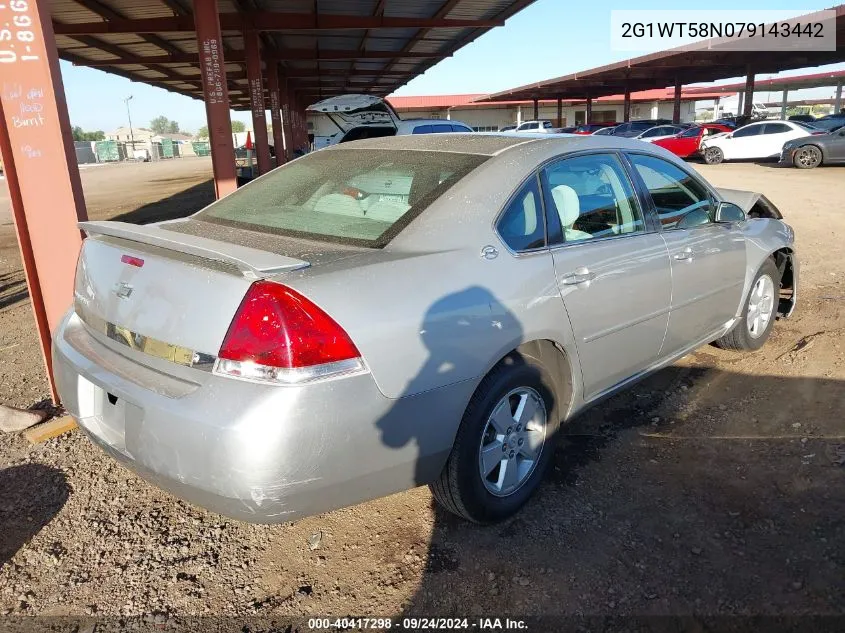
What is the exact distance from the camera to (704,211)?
3928 mm

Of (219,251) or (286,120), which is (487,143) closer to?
(219,251)

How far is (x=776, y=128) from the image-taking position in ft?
72.1

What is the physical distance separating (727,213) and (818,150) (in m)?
18.6

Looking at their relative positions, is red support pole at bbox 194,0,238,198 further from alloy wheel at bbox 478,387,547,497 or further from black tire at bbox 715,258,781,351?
alloy wheel at bbox 478,387,547,497

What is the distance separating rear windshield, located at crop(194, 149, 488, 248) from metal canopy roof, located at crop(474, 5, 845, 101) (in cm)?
2274

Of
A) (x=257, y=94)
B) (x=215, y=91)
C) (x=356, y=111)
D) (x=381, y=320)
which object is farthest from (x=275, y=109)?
(x=381, y=320)

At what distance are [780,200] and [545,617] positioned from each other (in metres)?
12.3

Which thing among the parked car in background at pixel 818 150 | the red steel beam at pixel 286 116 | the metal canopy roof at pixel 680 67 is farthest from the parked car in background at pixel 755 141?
the red steel beam at pixel 286 116

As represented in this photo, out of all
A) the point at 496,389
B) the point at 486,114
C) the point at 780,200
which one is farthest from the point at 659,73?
the point at 496,389

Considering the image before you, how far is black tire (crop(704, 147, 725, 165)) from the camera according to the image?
23.2 metres

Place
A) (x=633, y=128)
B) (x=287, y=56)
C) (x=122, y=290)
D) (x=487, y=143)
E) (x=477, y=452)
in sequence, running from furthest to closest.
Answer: (x=633, y=128) < (x=287, y=56) < (x=487, y=143) < (x=477, y=452) < (x=122, y=290)

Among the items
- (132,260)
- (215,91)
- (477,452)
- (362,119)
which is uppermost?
(215,91)

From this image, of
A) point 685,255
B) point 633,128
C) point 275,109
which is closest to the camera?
point 685,255

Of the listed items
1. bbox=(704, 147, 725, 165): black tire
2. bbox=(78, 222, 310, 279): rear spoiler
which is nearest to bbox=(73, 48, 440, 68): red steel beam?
bbox=(704, 147, 725, 165): black tire
